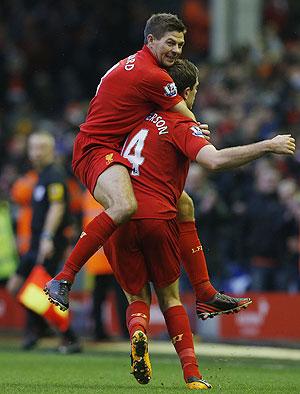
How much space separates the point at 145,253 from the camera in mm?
9078

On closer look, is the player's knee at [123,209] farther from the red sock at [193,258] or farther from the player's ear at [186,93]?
the player's ear at [186,93]

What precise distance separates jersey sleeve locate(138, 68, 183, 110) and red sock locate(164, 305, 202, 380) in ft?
4.49

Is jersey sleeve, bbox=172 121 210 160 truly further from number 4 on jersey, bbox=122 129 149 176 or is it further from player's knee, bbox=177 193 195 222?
player's knee, bbox=177 193 195 222

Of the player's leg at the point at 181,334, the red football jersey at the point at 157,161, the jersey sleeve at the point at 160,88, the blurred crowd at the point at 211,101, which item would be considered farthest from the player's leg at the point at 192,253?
the blurred crowd at the point at 211,101

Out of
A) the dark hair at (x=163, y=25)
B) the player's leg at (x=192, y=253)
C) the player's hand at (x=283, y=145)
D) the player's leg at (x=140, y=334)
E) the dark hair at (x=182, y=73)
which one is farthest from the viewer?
the player's leg at (x=192, y=253)

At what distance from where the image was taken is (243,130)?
59.8 feet

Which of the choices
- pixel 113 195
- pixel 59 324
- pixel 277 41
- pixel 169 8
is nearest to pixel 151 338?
pixel 59 324

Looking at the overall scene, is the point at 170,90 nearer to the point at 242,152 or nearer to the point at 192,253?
the point at 242,152

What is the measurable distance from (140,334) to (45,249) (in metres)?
5.12

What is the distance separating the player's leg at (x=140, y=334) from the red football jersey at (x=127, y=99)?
3.37 ft

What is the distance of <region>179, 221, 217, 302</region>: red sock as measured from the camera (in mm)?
9375

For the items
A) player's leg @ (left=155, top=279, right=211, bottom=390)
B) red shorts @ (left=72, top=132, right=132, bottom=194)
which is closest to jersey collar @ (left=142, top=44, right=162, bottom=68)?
red shorts @ (left=72, top=132, right=132, bottom=194)

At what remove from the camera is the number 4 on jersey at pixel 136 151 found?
9.00 metres

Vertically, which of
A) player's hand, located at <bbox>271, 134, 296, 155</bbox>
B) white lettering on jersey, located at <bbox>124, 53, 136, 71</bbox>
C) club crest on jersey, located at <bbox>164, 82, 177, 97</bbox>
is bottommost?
player's hand, located at <bbox>271, 134, 296, 155</bbox>
